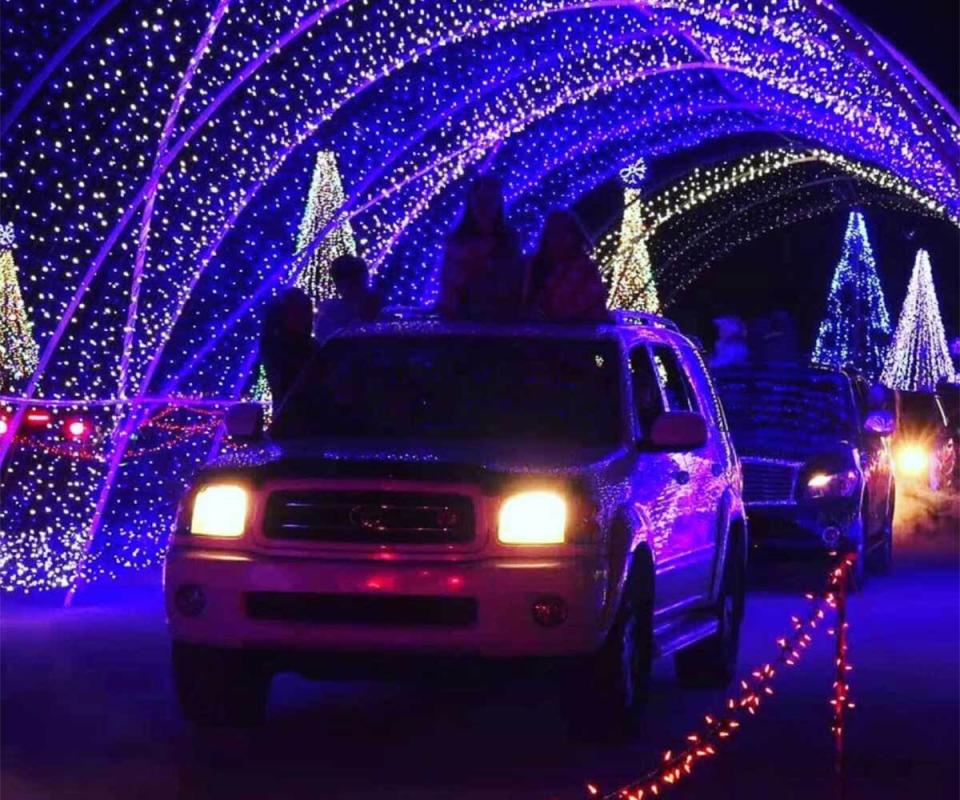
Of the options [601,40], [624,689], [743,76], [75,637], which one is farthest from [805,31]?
[624,689]

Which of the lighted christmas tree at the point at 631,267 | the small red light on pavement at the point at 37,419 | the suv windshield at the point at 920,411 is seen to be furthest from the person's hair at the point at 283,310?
the lighted christmas tree at the point at 631,267

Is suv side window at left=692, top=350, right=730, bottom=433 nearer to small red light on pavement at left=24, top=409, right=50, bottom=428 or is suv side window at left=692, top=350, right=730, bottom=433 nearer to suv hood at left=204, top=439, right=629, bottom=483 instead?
suv hood at left=204, top=439, right=629, bottom=483

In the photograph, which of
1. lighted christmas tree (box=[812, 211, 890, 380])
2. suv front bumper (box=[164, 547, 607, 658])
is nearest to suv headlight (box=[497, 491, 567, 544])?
suv front bumper (box=[164, 547, 607, 658])

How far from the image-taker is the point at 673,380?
13.4 metres

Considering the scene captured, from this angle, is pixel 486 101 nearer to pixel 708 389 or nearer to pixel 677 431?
pixel 708 389

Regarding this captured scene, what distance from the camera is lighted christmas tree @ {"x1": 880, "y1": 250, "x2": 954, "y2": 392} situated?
69812 millimetres

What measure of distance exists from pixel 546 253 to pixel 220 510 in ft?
10.0

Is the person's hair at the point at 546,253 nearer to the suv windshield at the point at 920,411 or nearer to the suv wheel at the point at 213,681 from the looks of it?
the suv wheel at the point at 213,681

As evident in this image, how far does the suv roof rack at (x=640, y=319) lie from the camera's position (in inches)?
513

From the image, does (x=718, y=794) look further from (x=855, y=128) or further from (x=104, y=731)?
(x=855, y=128)

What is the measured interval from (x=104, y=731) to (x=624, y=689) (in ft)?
7.44

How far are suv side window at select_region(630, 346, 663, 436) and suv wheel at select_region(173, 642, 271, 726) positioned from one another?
91.8 inches

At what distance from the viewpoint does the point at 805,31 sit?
87.1 ft

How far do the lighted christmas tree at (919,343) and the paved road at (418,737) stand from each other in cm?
5520
